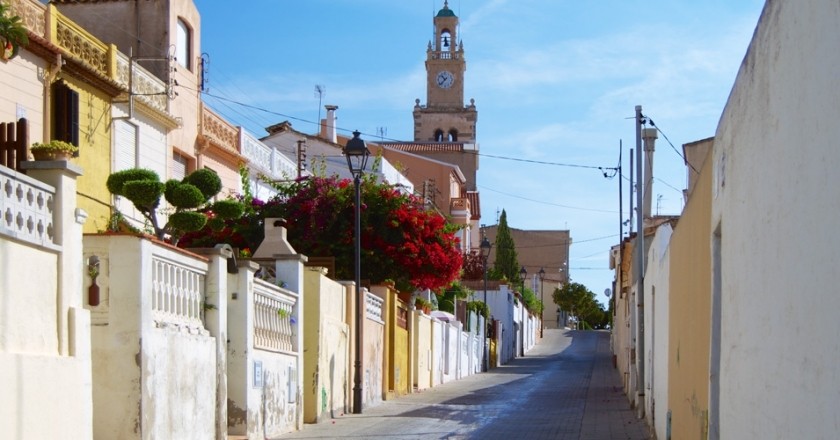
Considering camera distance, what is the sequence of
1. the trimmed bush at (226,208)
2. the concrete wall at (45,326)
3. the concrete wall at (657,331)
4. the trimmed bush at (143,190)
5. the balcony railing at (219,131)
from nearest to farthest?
the concrete wall at (45,326)
the concrete wall at (657,331)
the trimmed bush at (143,190)
the trimmed bush at (226,208)
the balcony railing at (219,131)

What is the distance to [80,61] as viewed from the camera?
22094 mm

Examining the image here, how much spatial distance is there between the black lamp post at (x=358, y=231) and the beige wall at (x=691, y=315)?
8005 millimetres

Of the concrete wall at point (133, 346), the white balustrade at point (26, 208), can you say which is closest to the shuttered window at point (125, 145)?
the concrete wall at point (133, 346)

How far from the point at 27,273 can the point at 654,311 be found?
1276 cm

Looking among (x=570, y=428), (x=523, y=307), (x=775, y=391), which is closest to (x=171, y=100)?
(x=570, y=428)

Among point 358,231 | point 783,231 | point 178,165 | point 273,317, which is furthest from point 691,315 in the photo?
point 178,165

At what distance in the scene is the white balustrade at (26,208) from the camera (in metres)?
9.48

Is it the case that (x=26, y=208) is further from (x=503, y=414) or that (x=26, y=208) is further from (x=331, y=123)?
(x=331, y=123)

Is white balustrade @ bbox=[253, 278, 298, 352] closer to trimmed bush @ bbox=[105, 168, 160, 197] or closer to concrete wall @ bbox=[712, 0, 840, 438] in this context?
trimmed bush @ bbox=[105, 168, 160, 197]

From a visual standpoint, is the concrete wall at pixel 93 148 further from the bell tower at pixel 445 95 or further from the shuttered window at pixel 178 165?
the bell tower at pixel 445 95

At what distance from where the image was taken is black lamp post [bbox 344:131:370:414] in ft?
70.6

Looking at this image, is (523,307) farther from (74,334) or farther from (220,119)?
(74,334)

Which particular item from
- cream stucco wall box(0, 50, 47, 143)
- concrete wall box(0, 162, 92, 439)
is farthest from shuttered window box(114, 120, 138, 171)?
concrete wall box(0, 162, 92, 439)

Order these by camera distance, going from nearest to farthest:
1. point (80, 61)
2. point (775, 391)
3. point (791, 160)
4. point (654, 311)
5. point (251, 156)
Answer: point (791, 160), point (775, 391), point (654, 311), point (80, 61), point (251, 156)
